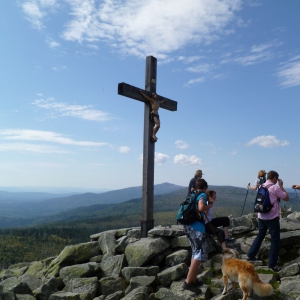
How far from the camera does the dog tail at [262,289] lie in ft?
20.1

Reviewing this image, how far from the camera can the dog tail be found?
613cm

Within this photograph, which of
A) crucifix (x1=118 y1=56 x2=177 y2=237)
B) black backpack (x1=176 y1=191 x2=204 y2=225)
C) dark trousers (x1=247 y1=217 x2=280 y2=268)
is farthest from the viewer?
crucifix (x1=118 y1=56 x2=177 y2=237)

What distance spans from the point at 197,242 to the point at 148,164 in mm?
3915

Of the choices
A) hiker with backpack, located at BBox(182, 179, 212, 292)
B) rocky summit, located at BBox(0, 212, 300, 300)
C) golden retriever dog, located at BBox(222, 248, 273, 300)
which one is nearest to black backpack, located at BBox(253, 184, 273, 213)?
rocky summit, located at BBox(0, 212, 300, 300)

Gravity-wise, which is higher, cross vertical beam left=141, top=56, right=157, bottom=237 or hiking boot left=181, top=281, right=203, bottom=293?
cross vertical beam left=141, top=56, right=157, bottom=237

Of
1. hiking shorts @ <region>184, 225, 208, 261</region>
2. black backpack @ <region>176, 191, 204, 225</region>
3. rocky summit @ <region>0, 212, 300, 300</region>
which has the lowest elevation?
rocky summit @ <region>0, 212, 300, 300</region>

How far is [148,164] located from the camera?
10391mm

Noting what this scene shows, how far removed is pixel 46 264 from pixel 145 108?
7.13m

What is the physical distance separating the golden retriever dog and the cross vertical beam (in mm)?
3638

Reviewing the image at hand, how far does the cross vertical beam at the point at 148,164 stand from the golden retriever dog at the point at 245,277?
11.9ft

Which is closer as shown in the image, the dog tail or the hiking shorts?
the dog tail

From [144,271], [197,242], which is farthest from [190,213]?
[144,271]

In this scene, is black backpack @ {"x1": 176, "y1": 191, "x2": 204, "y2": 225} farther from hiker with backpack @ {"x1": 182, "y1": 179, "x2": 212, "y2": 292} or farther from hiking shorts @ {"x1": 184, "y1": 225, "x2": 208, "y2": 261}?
hiking shorts @ {"x1": 184, "y1": 225, "x2": 208, "y2": 261}

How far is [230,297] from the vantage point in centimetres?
654
